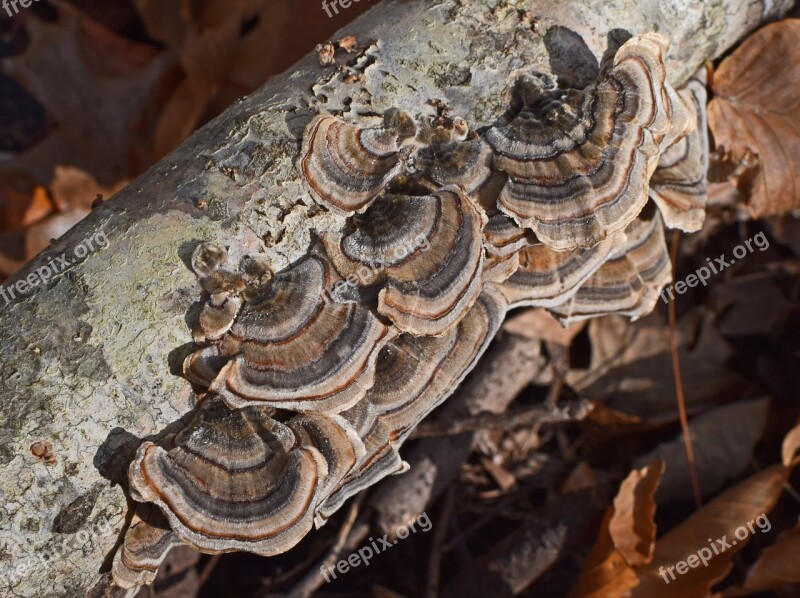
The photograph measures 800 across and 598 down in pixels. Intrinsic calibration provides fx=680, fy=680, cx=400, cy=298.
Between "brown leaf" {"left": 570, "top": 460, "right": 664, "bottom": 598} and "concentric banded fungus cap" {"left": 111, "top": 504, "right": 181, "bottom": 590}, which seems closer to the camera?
"concentric banded fungus cap" {"left": 111, "top": 504, "right": 181, "bottom": 590}

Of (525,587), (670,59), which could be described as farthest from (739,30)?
(525,587)

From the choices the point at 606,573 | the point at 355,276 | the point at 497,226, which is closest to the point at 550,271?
the point at 497,226

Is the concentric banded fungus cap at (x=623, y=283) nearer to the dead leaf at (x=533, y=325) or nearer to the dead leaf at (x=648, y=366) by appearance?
the dead leaf at (x=533, y=325)

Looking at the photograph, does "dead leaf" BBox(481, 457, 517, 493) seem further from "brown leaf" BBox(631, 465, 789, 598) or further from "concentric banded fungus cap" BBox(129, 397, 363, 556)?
"concentric banded fungus cap" BBox(129, 397, 363, 556)

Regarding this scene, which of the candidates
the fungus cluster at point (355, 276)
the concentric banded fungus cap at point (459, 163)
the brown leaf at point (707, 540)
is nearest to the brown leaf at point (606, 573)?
the brown leaf at point (707, 540)

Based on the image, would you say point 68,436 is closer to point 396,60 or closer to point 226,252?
point 226,252

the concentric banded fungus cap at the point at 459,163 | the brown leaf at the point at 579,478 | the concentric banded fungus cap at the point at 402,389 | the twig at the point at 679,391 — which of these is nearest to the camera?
the concentric banded fungus cap at the point at 459,163

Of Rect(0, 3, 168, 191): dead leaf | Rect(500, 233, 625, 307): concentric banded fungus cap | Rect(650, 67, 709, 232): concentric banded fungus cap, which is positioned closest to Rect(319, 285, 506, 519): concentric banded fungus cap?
Rect(500, 233, 625, 307): concentric banded fungus cap
